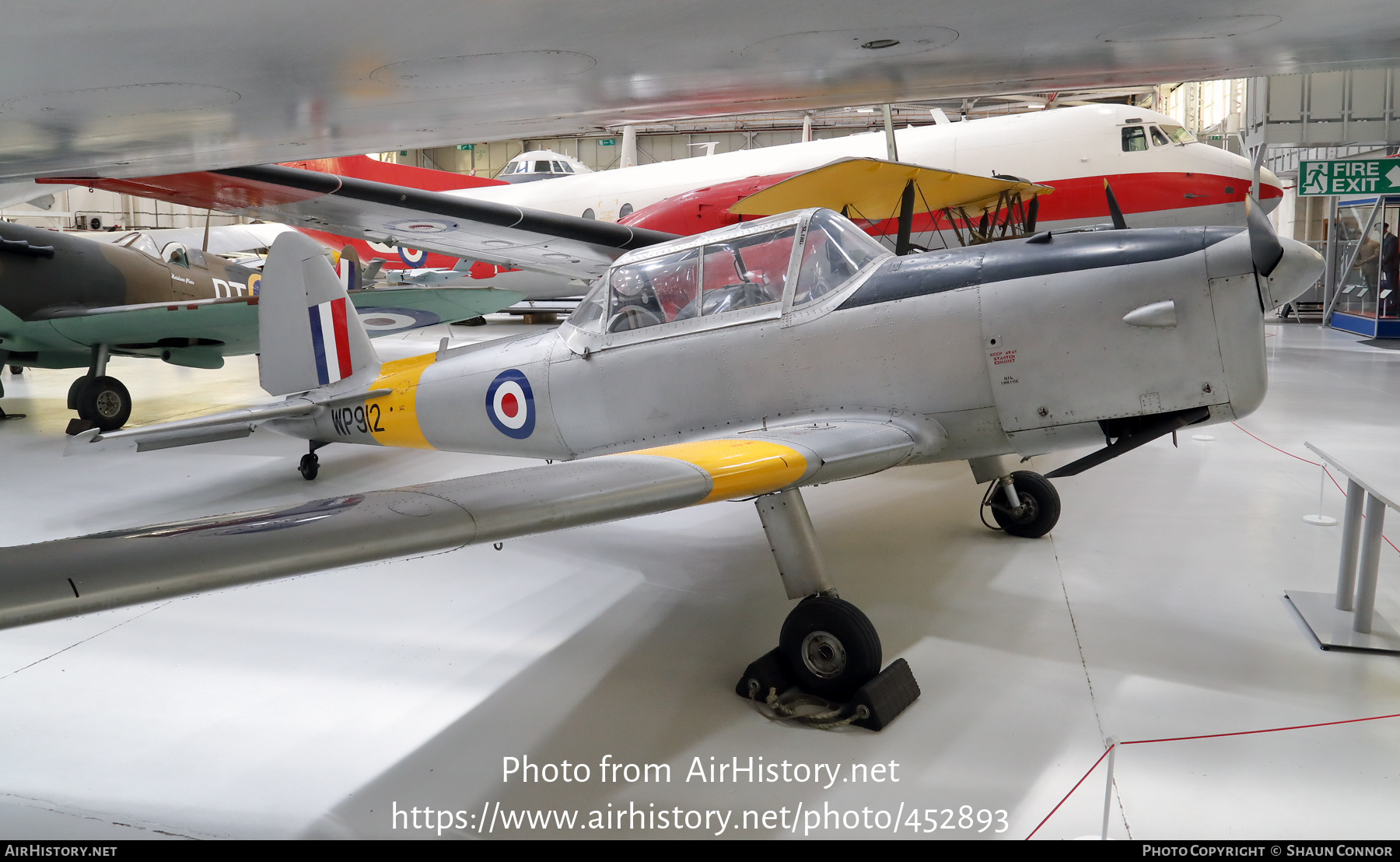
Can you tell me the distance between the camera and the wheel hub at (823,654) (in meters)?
2.79

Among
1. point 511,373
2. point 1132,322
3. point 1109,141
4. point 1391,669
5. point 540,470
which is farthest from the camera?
point 1109,141

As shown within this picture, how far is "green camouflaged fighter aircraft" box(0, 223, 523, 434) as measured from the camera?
294 inches

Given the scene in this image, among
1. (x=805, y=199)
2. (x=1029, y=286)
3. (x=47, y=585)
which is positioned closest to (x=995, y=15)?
(x=1029, y=286)

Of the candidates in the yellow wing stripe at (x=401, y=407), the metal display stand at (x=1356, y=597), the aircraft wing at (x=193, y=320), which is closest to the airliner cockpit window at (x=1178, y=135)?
the metal display stand at (x=1356, y=597)

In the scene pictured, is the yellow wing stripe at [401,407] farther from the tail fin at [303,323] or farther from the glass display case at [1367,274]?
the glass display case at [1367,274]

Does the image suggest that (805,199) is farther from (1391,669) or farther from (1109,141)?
(1391,669)

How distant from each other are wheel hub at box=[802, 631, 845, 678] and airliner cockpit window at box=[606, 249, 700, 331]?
173 centimetres

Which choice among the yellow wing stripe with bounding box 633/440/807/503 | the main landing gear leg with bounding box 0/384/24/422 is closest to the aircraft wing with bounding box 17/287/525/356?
the main landing gear leg with bounding box 0/384/24/422

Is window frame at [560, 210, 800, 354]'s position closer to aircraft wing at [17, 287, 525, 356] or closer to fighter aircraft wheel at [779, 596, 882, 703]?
fighter aircraft wheel at [779, 596, 882, 703]

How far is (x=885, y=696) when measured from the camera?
271 cm

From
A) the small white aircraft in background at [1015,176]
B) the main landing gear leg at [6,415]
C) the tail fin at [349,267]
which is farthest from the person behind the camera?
the tail fin at [349,267]

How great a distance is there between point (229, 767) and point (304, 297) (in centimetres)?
410

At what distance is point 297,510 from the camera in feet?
5.96

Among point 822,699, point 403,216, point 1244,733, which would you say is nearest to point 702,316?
point 822,699
